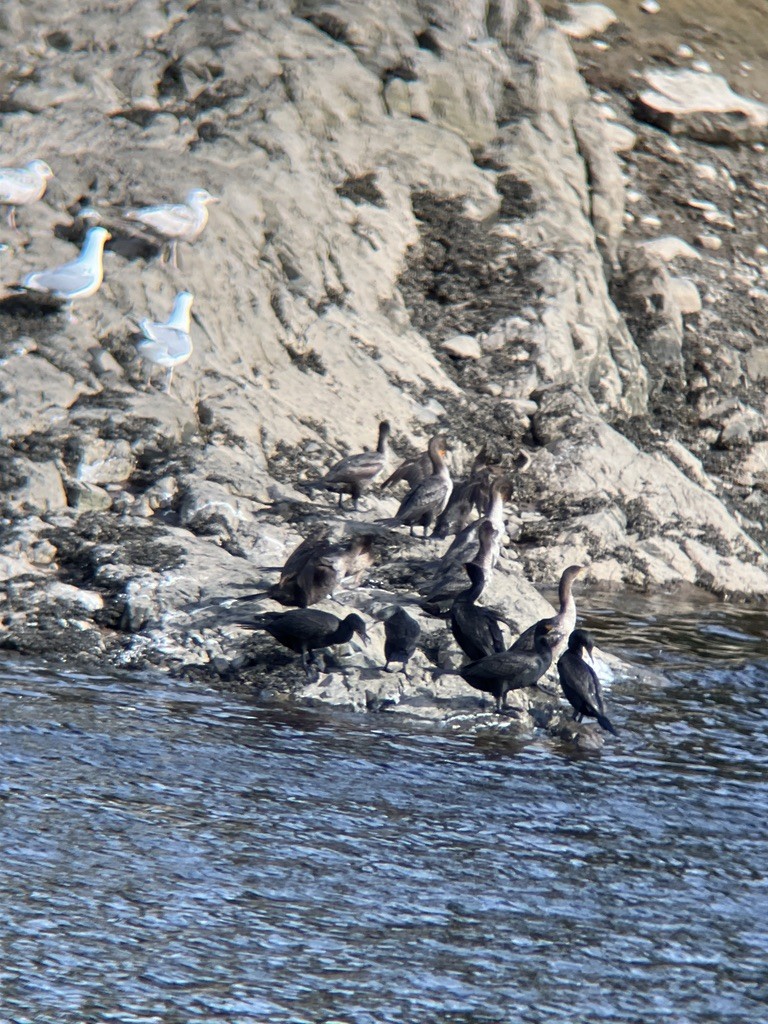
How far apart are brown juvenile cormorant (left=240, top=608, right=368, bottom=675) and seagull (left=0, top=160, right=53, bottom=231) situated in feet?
17.4

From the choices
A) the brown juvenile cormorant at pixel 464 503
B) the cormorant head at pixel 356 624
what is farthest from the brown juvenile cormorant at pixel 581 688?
the brown juvenile cormorant at pixel 464 503

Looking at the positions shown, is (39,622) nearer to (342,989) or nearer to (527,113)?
(342,989)

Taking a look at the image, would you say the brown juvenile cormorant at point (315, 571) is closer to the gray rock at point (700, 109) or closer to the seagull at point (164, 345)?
the seagull at point (164, 345)

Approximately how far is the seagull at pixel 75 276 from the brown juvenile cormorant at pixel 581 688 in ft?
17.2

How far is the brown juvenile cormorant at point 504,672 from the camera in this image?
9.08 m

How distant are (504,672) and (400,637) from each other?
2.37ft

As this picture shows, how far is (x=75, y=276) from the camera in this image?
12078 millimetres

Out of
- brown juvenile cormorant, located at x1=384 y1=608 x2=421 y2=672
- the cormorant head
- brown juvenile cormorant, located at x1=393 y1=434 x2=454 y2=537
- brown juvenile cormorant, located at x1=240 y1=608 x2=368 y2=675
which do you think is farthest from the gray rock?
brown juvenile cormorant, located at x1=240 y1=608 x2=368 y2=675

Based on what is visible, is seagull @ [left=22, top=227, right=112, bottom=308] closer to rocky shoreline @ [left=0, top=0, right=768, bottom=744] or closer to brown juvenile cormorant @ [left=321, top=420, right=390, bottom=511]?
rocky shoreline @ [left=0, top=0, right=768, bottom=744]

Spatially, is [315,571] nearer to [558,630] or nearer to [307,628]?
[307,628]

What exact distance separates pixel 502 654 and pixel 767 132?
39.9 feet

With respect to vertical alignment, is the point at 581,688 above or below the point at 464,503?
above

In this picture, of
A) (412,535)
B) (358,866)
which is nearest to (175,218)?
(412,535)

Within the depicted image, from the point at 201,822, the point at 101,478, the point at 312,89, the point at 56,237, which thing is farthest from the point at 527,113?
the point at 201,822
